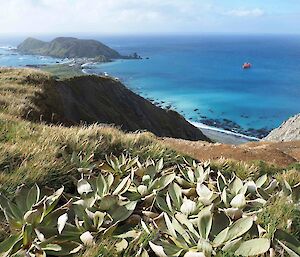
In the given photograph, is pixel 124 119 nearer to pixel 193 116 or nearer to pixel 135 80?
pixel 193 116

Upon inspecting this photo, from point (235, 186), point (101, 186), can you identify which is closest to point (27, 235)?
point (101, 186)

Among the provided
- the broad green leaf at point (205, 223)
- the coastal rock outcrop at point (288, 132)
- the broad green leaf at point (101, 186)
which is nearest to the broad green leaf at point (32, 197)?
the broad green leaf at point (101, 186)

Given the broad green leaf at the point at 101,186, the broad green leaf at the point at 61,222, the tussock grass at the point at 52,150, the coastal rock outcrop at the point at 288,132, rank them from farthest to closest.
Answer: the coastal rock outcrop at the point at 288,132 < the tussock grass at the point at 52,150 < the broad green leaf at the point at 101,186 < the broad green leaf at the point at 61,222

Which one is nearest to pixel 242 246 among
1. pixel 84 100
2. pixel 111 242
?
pixel 111 242

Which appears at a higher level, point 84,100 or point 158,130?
point 84,100

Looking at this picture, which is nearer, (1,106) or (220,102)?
(1,106)

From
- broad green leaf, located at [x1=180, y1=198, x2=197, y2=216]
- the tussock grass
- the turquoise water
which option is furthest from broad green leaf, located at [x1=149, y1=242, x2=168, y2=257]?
the turquoise water

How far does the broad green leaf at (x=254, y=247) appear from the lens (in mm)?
3512

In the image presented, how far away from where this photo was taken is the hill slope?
19669 millimetres

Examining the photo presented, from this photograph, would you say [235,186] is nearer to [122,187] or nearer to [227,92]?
[122,187]

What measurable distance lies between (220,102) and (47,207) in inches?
4702

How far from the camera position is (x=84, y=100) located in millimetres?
42000

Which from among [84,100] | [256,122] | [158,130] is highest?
[84,100]

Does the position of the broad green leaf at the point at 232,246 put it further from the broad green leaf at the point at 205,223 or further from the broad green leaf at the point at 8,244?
the broad green leaf at the point at 8,244
